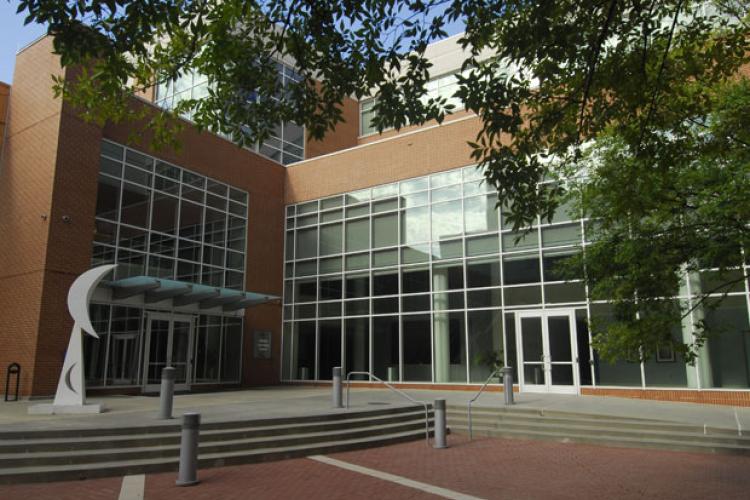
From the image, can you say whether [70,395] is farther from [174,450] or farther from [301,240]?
[301,240]

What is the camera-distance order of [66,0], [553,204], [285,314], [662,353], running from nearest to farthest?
[66,0]
[553,204]
[662,353]
[285,314]

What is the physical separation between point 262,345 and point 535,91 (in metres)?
17.3

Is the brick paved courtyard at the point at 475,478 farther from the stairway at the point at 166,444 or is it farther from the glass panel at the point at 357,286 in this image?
the glass panel at the point at 357,286

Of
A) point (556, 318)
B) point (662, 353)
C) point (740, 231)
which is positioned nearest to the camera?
point (740, 231)

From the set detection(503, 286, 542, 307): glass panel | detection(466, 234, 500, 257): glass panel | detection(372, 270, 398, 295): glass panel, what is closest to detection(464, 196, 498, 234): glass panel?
detection(466, 234, 500, 257): glass panel

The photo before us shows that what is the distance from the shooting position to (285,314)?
24328mm

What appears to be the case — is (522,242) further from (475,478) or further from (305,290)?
(475,478)

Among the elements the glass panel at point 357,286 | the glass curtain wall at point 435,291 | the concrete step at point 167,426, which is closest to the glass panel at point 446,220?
the glass curtain wall at point 435,291

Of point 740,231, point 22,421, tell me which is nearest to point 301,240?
point 22,421

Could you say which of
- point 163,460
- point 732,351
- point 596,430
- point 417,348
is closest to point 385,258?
point 417,348

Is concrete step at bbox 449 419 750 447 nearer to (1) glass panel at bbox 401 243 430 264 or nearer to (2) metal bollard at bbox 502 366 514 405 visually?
(2) metal bollard at bbox 502 366 514 405

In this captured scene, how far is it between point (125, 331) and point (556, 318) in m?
13.0

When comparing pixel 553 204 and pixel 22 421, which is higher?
pixel 553 204

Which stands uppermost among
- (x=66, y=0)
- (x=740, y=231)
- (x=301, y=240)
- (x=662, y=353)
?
(x=301, y=240)
